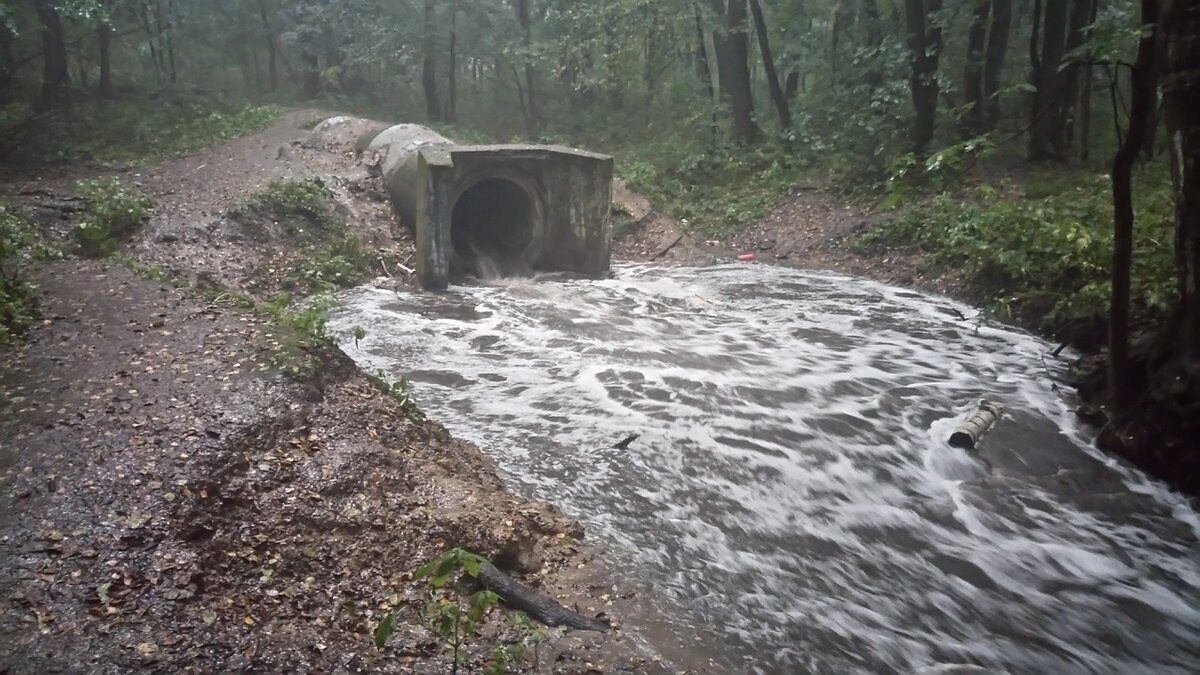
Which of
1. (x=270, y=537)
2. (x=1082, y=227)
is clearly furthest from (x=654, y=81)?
(x=270, y=537)

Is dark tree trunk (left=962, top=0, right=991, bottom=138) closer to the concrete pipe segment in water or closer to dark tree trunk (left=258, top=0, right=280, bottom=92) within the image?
the concrete pipe segment in water

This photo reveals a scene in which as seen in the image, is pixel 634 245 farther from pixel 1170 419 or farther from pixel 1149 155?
pixel 1170 419

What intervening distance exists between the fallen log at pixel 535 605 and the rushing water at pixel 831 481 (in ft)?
1.96

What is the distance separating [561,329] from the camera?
417 inches

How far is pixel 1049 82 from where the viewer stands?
520 inches

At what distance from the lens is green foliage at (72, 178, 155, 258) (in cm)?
930

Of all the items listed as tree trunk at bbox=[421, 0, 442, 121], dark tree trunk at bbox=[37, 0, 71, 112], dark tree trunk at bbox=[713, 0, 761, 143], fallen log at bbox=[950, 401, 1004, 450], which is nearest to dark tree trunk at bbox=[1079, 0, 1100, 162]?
dark tree trunk at bbox=[713, 0, 761, 143]

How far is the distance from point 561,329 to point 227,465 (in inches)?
250

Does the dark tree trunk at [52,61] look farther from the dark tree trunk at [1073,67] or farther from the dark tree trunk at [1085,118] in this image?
the dark tree trunk at [1085,118]

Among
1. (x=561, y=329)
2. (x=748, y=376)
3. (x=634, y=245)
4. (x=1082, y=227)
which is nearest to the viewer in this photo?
(x=748, y=376)

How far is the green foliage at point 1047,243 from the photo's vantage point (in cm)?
802

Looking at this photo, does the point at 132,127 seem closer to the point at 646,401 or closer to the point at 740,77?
the point at 740,77

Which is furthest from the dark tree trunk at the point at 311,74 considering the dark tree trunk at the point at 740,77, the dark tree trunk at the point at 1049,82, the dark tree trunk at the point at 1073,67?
the dark tree trunk at the point at 1073,67

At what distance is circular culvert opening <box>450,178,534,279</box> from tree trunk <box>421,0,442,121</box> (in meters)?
A: 10.9
